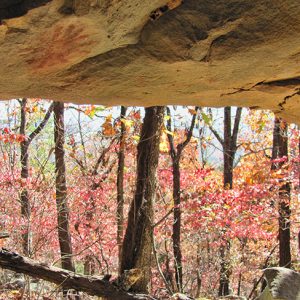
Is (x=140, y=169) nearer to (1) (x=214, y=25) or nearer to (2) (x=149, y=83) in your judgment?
(2) (x=149, y=83)

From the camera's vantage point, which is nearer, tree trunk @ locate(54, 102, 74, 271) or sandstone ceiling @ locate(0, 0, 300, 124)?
sandstone ceiling @ locate(0, 0, 300, 124)

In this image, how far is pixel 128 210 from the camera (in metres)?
7.88

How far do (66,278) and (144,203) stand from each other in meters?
1.58

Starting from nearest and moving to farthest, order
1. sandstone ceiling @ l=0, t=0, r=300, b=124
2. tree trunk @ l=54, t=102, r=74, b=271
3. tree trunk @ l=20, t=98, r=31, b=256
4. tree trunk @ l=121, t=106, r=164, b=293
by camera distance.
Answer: sandstone ceiling @ l=0, t=0, r=300, b=124, tree trunk @ l=121, t=106, r=164, b=293, tree trunk @ l=20, t=98, r=31, b=256, tree trunk @ l=54, t=102, r=74, b=271

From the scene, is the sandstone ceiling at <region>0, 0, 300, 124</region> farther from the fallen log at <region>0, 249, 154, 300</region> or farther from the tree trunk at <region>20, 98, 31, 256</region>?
the tree trunk at <region>20, 98, 31, 256</region>

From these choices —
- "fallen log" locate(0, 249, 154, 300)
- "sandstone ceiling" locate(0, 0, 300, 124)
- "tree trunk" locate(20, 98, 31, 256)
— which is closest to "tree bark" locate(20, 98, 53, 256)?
"tree trunk" locate(20, 98, 31, 256)

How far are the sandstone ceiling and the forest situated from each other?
7.39ft

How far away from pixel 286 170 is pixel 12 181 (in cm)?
698

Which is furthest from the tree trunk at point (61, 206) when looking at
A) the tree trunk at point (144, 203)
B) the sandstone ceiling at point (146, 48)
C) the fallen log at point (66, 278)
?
the sandstone ceiling at point (146, 48)

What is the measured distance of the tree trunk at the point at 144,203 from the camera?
600 cm

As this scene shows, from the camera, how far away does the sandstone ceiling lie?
5.57 feet

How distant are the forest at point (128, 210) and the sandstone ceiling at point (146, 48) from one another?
2.25 meters

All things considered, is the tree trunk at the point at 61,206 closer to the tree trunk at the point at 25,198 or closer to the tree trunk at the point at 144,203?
the tree trunk at the point at 25,198

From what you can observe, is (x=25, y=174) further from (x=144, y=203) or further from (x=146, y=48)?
(x=146, y=48)
